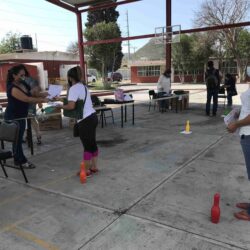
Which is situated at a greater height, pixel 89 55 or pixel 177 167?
pixel 89 55

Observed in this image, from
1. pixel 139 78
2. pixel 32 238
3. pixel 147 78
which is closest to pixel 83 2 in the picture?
pixel 32 238

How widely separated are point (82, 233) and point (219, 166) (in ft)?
9.06

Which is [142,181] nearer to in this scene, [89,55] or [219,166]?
[219,166]

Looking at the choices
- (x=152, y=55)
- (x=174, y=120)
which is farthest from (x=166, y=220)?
(x=152, y=55)

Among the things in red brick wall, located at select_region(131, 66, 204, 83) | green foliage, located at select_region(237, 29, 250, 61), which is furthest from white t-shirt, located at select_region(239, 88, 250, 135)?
red brick wall, located at select_region(131, 66, 204, 83)

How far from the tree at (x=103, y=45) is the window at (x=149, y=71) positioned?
14.0 metres

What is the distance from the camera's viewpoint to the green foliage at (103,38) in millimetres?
26625

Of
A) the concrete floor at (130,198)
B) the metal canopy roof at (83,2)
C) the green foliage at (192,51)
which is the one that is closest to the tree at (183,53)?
the green foliage at (192,51)

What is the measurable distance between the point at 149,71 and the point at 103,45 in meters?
16.1

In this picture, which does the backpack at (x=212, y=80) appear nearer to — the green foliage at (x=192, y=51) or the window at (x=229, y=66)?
the green foliage at (x=192, y=51)

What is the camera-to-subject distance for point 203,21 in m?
35.1

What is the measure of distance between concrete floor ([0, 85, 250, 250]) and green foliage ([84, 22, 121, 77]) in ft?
71.6

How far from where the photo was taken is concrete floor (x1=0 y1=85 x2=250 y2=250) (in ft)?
9.38

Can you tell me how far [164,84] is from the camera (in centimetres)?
1115
